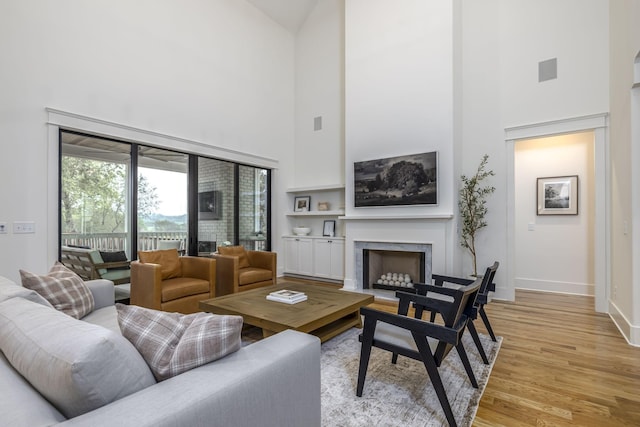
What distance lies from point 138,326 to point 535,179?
6.03 m

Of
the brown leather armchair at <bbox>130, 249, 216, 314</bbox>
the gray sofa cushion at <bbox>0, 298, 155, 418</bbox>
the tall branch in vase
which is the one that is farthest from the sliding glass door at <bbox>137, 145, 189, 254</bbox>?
the tall branch in vase

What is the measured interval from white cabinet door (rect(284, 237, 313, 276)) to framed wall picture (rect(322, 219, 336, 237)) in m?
0.37

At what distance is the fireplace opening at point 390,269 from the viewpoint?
17.1ft

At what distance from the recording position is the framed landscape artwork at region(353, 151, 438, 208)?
4.68m

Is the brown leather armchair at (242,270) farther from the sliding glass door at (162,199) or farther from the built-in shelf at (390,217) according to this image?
the built-in shelf at (390,217)

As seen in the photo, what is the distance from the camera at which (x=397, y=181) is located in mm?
4977

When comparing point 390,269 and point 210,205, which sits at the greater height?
point 210,205

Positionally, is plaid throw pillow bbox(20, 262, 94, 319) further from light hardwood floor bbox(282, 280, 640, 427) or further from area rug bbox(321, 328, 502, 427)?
light hardwood floor bbox(282, 280, 640, 427)

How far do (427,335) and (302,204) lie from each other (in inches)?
200

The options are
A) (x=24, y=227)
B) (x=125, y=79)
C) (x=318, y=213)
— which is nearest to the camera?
(x=24, y=227)

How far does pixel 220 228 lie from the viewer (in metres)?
5.54

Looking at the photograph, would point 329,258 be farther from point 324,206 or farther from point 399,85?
point 399,85

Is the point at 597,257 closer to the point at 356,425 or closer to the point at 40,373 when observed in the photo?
the point at 356,425

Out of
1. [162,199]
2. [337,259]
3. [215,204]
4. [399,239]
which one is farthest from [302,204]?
[162,199]
